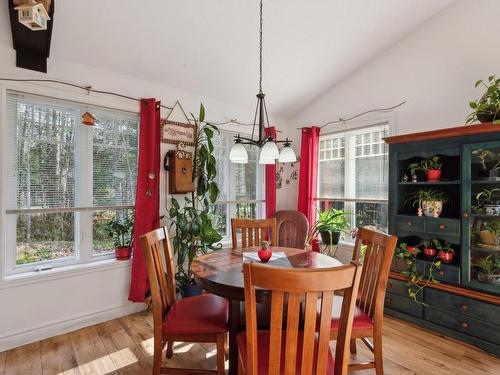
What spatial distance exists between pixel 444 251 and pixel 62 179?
3511mm

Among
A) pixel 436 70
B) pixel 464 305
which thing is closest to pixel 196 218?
pixel 464 305

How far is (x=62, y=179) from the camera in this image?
258cm

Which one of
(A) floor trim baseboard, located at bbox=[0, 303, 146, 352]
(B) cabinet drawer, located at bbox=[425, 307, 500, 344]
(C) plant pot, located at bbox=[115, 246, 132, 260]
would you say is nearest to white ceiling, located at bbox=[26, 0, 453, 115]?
(C) plant pot, located at bbox=[115, 246, 132, 260]

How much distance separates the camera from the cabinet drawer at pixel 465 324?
2.17 m

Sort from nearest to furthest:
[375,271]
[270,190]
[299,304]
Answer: [299,304]
[375,271]
[270,190]

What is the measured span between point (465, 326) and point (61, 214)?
3612 millimetres

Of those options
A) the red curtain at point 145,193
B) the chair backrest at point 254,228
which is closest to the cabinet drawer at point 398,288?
the chair backrest at point 254,228

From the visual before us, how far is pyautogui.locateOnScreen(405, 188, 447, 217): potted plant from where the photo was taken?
2.60 meters

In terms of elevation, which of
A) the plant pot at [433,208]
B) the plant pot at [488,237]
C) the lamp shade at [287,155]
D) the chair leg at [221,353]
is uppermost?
the lamp shade at [287,155]

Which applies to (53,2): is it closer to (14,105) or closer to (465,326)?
(14,105)

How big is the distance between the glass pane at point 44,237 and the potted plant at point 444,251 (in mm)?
Result: 3384

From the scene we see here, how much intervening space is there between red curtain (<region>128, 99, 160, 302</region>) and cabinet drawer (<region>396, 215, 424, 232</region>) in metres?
2.44

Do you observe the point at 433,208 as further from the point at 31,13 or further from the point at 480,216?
the point at 31,13

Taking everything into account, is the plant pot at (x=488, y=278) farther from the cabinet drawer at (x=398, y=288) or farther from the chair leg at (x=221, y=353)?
the chair leg at (x=221, y=353)
